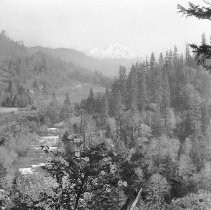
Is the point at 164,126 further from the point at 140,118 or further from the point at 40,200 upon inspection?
the point at 40,200

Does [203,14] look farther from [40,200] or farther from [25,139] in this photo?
[25,139]

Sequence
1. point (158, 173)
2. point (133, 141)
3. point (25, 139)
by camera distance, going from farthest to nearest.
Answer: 1. point (25, 139)
2. point (133, 141)
3. point (158, 173)

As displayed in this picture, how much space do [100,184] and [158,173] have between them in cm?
8820

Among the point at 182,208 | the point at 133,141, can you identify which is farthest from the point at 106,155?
the point at 133,141

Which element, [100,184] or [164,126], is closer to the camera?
[100,184]

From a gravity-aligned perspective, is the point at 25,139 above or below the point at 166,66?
below

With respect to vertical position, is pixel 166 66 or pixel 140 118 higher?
pixel 166 66

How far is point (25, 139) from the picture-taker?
7170 inches

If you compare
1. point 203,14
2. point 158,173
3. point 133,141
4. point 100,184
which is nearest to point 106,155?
point 100,184

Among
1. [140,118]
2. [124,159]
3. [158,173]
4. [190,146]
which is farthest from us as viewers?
[140,118]

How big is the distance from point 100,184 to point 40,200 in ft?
5.95

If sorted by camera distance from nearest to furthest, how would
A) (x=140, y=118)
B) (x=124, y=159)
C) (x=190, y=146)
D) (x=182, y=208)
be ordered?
1. (x=124, y=159)
2. (x=182, y=208)
3. (x=190, y=146)
4. (x=140, y=118)

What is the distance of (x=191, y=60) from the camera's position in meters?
188

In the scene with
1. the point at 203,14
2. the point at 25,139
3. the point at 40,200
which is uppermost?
the point at 203,14
